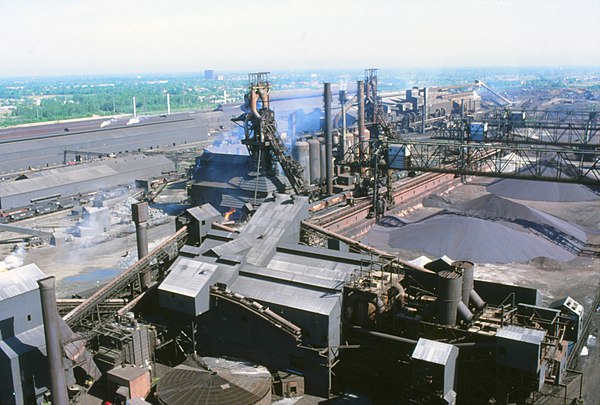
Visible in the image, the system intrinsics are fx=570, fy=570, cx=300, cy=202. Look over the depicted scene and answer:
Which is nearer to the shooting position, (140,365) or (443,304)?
(443,304)

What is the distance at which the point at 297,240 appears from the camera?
3475 centimetres

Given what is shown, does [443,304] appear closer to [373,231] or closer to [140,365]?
[140,365]

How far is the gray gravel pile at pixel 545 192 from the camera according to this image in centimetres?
6606

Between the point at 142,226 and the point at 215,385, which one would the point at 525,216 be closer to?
the point at 142,226

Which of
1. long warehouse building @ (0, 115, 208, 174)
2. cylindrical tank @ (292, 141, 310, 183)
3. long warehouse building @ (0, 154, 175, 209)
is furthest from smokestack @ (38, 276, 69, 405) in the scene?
long warehouse building @ (0, 115, 208, 174)

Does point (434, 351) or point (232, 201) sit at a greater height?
point (232, 201)

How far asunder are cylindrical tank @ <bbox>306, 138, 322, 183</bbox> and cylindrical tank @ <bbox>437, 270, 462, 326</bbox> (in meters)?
38.8

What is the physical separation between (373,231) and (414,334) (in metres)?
25.7

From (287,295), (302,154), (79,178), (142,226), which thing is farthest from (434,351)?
(79,178)

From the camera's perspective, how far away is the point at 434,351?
76.6 feet

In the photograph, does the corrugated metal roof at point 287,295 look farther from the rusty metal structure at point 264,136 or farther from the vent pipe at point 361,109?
the vent pipe at point 361,109

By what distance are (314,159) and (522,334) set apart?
4243 centimetres

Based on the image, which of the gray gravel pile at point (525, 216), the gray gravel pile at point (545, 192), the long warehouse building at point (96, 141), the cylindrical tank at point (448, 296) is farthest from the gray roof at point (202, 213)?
the long warehouse building at point (96, 141)

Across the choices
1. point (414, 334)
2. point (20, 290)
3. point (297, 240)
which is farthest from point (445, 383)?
point (20, 290)
